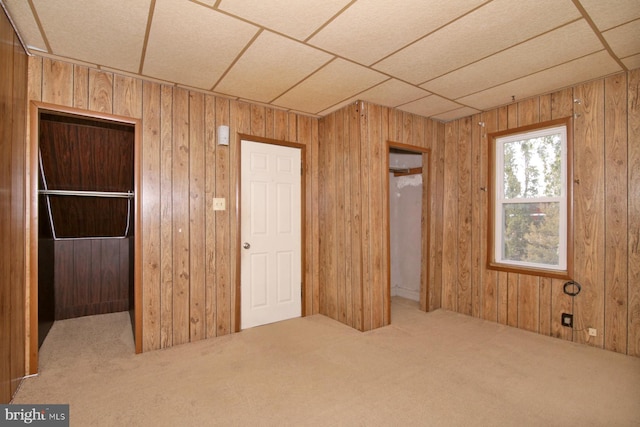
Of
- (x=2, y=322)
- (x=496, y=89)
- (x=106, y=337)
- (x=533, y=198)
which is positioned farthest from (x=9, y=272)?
(x=533, y=198)

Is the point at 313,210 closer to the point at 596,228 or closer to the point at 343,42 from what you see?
the point at 343,42

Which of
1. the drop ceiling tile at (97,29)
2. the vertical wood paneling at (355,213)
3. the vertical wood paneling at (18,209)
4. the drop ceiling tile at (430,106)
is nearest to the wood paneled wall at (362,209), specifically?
the vertical wood paneling at (355,213)

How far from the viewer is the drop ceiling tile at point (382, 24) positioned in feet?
6.00

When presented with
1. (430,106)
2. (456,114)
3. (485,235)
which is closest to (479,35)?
(430,106)

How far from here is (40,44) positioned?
2.28 metres

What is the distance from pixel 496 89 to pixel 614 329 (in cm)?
245

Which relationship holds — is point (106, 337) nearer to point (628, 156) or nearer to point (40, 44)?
point (40, 44)

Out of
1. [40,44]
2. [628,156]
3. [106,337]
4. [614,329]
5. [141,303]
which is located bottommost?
[106,337]

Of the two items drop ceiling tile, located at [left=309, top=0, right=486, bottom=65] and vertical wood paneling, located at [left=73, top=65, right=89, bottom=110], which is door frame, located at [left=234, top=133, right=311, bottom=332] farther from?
→ drop ceiling tile, located at [left=309, top=0, right=486, bottom=65]

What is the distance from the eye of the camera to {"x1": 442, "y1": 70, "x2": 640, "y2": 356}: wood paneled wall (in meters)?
2.71

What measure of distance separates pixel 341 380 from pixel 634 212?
2.87 m

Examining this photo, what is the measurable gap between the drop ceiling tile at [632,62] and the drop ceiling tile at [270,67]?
7.74 feet

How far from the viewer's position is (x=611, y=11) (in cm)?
188

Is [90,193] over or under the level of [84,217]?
over
